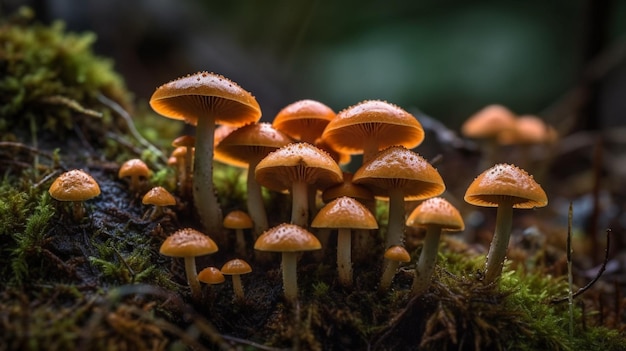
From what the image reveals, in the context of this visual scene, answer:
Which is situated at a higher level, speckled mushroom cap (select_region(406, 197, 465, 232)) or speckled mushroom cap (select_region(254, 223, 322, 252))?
speckled mushroom cap (select_region(406, 197, 465, 232))

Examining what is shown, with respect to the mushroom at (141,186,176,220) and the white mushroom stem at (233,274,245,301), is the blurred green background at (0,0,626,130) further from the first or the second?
the white mushroom stem at (233,274,245,301)

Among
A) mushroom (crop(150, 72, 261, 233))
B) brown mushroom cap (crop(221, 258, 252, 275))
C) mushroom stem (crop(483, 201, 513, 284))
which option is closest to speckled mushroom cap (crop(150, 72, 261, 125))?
mushroom (crop(150, 72, 261, 233))

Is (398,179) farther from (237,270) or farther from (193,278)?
(193,278)

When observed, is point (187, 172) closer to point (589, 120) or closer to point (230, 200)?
point (230, 200)

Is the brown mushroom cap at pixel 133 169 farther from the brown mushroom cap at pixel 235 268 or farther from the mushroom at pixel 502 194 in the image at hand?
the mushroom at pixel 502 194

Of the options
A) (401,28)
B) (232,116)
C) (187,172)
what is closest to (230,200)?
(187,172)
